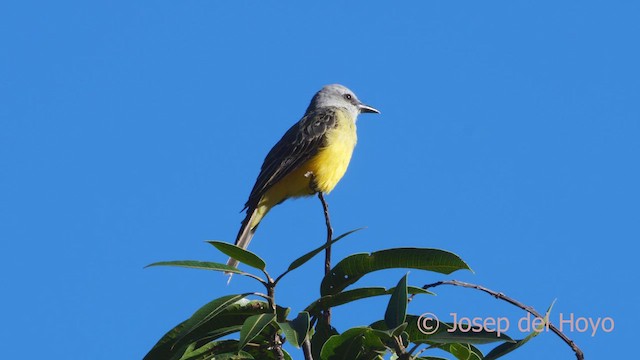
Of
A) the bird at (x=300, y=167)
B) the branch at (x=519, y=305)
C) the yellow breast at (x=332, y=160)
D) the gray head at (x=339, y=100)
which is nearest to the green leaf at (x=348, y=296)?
the branch at (x=519, y=305)

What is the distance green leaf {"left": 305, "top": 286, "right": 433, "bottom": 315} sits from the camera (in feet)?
10.1

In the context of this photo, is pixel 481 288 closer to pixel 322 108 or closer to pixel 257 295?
pixel 257 295

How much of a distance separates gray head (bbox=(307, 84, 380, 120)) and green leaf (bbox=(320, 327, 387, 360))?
6.65 metres

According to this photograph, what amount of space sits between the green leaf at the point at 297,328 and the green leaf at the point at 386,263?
11.4 inches

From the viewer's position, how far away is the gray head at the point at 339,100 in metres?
9.62

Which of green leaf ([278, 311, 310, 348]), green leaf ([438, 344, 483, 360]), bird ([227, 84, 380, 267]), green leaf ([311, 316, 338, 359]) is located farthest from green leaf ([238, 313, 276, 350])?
bird ([227, 84, 380, 267])

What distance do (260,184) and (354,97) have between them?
238 centimetres

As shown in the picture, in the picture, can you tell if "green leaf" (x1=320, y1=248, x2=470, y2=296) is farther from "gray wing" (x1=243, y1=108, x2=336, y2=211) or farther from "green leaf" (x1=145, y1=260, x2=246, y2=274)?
"gray wing" (x1=243, y1=108, x2=336, y2=211)

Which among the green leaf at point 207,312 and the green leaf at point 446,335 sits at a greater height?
the green leaf at point 207,312

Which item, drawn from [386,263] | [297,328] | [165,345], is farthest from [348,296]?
[165,345]

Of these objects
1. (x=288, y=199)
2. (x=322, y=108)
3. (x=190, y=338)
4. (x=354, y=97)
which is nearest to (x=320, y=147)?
(x=288, y=199)

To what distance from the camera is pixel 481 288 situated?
2822 mm

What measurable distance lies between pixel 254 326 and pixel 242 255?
0.94ft

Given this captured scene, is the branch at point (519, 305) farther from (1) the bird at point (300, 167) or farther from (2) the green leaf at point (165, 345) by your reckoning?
(1) the bird at point (300, 167)
